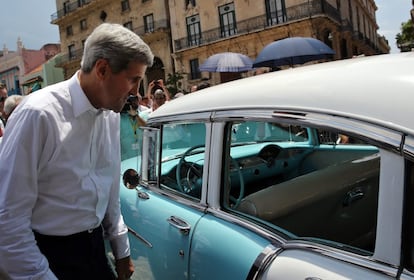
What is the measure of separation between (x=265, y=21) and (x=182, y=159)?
25.0 meters

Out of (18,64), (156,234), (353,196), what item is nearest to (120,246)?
(156,234)

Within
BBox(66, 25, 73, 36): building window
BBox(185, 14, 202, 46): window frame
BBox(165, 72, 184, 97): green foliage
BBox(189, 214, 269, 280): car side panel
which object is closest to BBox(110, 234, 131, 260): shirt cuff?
BBox(189, 214, 269, 280): car side panel

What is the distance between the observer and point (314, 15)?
24031 millimetres

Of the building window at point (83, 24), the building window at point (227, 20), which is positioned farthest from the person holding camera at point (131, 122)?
the building window at point (83, 24)

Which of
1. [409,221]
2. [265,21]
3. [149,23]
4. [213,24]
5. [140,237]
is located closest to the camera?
[409,221]

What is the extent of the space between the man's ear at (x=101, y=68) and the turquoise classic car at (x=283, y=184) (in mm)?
543

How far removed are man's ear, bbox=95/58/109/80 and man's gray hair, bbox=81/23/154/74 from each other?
1 centimetres

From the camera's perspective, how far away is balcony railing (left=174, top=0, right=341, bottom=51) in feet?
79.2

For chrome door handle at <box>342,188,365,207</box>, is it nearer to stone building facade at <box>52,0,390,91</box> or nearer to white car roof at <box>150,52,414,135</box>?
white car roof at <box>150,52,414,135</box>

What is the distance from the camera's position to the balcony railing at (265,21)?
2414 cm

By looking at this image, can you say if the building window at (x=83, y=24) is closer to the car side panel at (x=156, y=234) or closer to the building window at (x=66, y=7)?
the building window at (x=66, y=7)

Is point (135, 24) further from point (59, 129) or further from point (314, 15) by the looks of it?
point (59, 129)

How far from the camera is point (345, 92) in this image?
1.29m

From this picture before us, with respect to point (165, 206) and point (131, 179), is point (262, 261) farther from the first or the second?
point (131, 179)
